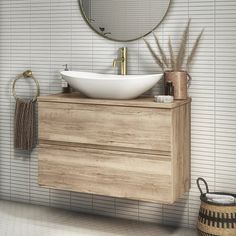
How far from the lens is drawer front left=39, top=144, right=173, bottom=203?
9.41ft

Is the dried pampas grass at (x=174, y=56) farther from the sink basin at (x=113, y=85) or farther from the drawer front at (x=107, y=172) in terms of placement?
the drawer front at (x=107, y=172)

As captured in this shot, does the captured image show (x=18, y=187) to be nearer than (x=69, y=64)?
No

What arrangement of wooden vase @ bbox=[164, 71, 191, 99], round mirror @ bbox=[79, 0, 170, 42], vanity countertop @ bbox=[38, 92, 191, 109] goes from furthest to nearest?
round mirror @ bbox=[79, 0, 170, 42] < wooden vase @ bbox=[164, 71, 191, 99] < vanity countertop @ bbox=[38, 92, 191, 109]

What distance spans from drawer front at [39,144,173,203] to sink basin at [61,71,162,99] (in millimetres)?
336

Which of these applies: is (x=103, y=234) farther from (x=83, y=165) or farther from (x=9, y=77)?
(x=9, y=77)

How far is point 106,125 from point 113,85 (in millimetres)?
251

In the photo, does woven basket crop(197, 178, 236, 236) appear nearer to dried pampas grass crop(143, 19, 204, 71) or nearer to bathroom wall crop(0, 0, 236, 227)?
bathroom wall crop(0, 0, 236, 227)

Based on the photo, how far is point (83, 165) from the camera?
3059 millimetres

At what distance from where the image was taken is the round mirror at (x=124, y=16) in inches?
126

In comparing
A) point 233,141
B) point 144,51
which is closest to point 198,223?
point 233,141

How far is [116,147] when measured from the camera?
9.70ft

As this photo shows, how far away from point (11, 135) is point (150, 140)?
4.54 ft


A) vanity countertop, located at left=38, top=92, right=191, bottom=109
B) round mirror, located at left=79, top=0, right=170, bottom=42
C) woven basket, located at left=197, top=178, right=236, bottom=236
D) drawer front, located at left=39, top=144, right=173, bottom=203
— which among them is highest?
round mirror, located at left=79, top=0, right=170, bottom=42

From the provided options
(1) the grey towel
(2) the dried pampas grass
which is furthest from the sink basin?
(1) the grey towel
